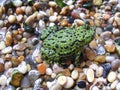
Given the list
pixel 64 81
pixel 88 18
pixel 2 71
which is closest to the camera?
pixel 64 81

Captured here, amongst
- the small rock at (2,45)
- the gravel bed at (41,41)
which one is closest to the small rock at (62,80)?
the gravel bed at (41,41)

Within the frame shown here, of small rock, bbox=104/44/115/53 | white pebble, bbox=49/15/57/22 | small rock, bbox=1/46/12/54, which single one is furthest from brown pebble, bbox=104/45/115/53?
small rock, bbox=1/46/12/54

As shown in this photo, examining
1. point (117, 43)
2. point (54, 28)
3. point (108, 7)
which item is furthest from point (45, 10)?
point (117, 43)

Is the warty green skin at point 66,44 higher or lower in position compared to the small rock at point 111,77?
higher

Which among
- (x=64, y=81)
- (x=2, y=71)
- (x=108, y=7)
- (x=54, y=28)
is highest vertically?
(x=108, y=7)

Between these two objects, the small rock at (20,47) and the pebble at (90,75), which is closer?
the pebble at (90,75)

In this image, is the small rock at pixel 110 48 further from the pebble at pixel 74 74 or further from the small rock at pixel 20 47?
the small rock at pixel 20 47

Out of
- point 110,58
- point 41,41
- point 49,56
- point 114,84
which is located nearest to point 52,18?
point 41,41

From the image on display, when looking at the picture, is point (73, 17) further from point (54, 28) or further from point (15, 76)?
point (15, 76)
